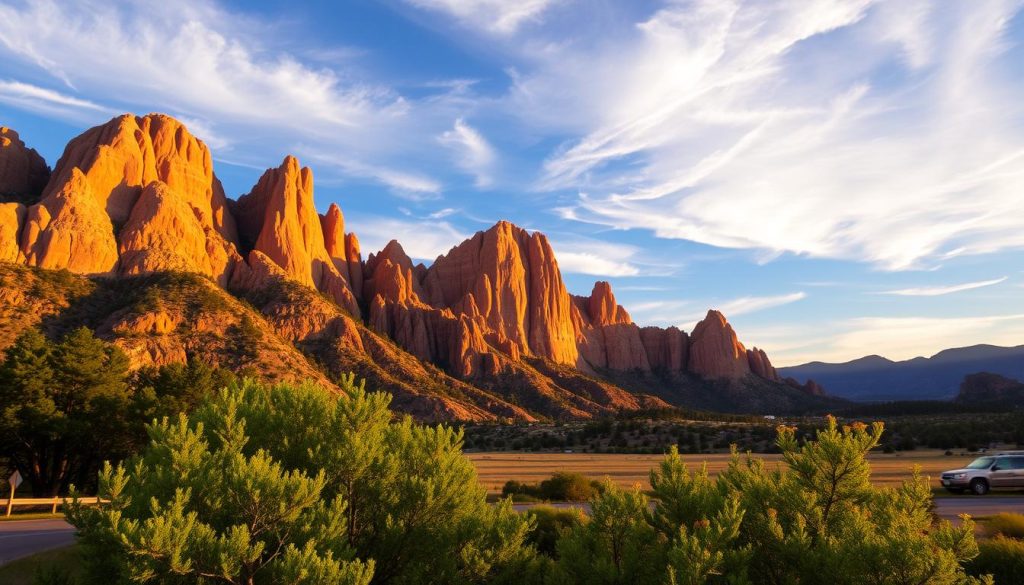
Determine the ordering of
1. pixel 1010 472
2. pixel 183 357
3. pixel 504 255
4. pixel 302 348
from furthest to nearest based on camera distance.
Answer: pixel 504 255, pixel 302 348, pixel 183 357, pixel 1010 472

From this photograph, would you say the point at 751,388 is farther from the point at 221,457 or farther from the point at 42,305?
the point at 221,457

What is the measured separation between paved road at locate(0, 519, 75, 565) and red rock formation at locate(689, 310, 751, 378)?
6085 inches

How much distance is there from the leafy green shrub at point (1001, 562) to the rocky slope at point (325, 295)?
226 ft

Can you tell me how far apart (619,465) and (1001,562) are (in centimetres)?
3002

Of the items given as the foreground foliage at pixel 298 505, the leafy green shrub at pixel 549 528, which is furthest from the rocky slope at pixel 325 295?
the foreground foliage at pixel 298 505

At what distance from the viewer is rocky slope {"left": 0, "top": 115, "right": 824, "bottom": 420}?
81125mm

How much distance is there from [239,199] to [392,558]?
141 m

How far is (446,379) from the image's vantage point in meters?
100

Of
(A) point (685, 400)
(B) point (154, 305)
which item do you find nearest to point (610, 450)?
(B) point (154, 305)

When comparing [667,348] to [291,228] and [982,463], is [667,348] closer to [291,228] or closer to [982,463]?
[291,228]

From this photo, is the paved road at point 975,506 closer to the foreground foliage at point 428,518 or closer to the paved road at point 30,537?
the foreground foliage at point 428,518

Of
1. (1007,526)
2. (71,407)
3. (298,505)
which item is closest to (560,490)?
(1007,526)

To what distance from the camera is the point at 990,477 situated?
24.8 meters

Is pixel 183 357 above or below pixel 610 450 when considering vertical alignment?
above
